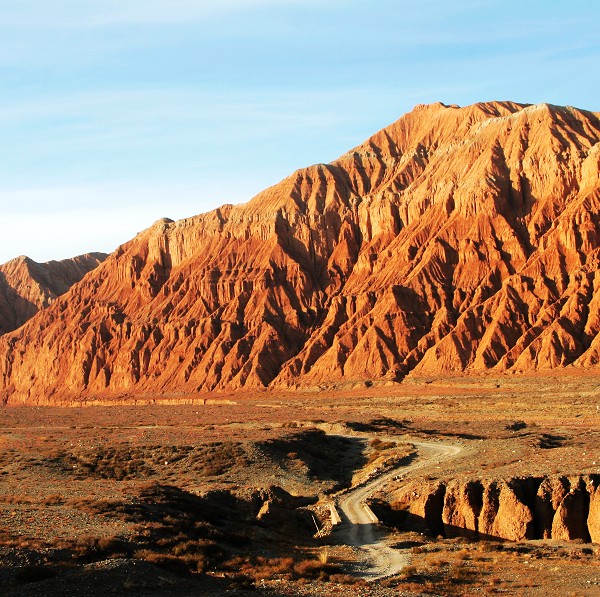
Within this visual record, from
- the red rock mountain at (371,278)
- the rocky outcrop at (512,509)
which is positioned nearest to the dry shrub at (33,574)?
the rocky outcrop at (512,509)

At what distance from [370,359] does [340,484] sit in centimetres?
7013

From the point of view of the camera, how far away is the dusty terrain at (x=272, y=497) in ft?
87.5

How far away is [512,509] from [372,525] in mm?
6093

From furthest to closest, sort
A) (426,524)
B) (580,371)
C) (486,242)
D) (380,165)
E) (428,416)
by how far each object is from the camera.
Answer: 1. (380,165)
2. (486,242)
3. (580,371)
4. (428,416)
5. (426,524)

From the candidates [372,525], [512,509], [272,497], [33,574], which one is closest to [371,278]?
[272,497]

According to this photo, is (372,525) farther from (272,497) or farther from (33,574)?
(33,574)

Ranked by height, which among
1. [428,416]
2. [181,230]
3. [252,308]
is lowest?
[428,416]

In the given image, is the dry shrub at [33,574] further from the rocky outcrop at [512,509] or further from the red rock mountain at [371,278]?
the red rock mountain at [371,278]

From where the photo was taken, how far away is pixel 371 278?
139 m

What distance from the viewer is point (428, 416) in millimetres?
89688

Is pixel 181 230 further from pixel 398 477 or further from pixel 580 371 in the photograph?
pixel 398 477

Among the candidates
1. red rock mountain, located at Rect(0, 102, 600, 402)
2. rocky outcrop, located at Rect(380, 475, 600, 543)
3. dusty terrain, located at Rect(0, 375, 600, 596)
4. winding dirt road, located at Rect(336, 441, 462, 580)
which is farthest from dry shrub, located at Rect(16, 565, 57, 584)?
red rock mountain, located at Rect(0, 102, 600, 402)

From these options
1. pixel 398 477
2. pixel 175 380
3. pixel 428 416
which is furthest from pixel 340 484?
pixel 175 380

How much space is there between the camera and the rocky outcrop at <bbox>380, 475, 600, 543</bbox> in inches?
1423
